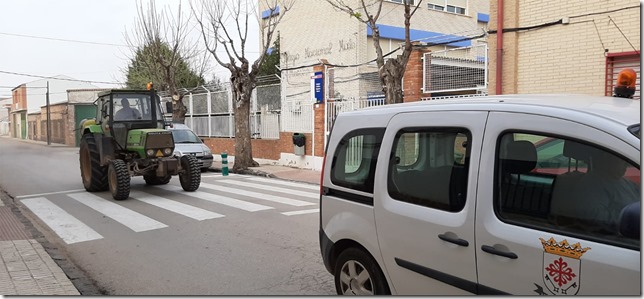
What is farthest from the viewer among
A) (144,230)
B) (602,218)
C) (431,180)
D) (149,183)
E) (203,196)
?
(149,183)

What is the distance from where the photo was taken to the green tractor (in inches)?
436

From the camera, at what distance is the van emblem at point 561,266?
246cm

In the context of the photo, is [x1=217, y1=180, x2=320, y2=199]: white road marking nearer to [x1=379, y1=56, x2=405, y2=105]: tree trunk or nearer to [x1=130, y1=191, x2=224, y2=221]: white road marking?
[x1=130, y1=191, x2=224, y2=221]: white road marking

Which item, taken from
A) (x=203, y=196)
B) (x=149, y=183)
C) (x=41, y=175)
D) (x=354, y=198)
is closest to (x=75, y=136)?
(x=41, y=175)

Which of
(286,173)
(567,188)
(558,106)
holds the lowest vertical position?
(286,173)

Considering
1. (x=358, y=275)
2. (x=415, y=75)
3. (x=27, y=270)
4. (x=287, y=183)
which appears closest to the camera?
(x=358, y=275)

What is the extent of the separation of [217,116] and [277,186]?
11.1 m

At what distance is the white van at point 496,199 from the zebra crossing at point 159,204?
17.6 feet

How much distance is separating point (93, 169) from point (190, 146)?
492 cm

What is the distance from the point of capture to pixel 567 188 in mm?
2684

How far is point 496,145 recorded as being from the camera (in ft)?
9.46

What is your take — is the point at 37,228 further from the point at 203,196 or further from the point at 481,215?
the point at 481,215

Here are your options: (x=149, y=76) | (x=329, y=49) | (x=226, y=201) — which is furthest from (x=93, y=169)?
(x=149, y=76)

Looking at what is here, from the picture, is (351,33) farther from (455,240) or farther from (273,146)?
(455,240)
